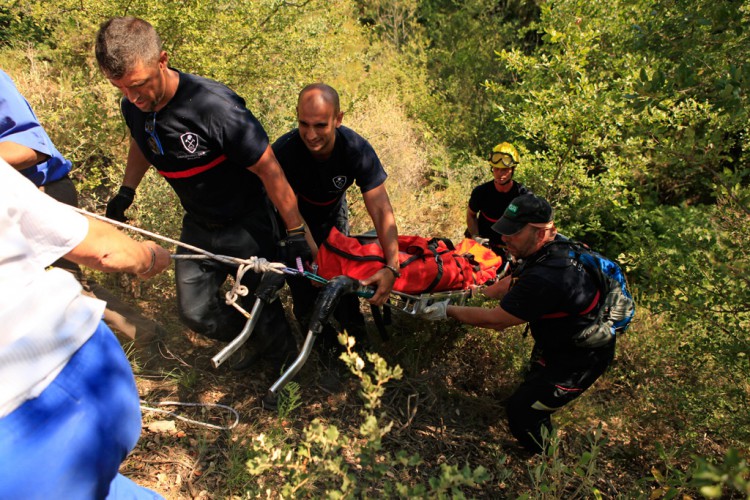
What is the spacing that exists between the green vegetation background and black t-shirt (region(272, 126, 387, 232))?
4.86 ft

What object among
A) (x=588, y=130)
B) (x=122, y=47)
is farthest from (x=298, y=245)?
(x=588, y=130)

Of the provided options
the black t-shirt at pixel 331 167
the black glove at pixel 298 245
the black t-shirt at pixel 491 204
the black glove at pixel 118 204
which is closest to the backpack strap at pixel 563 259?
the black t-shirt at pixel 331 167

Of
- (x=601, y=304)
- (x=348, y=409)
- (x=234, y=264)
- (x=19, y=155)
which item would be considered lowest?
(x=348, y=409)

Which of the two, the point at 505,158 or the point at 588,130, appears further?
the point at 588,130

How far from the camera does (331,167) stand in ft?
10.7

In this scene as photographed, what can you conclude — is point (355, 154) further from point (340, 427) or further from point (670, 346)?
point (670, 346)

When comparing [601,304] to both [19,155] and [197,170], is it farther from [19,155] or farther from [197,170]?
[19,155]

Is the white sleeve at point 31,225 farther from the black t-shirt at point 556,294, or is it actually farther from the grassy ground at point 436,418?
the black t-shirt at point 556,294

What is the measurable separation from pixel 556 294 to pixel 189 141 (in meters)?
2.26

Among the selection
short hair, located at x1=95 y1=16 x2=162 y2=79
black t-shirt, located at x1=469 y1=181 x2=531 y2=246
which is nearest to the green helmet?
black t-shirt, located at x1=469 y1=181 x2=531 y2=246

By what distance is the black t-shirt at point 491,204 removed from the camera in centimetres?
477

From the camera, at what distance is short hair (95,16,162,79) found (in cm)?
236

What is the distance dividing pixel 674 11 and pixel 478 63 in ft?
26.8

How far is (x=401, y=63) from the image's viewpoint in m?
11.6
